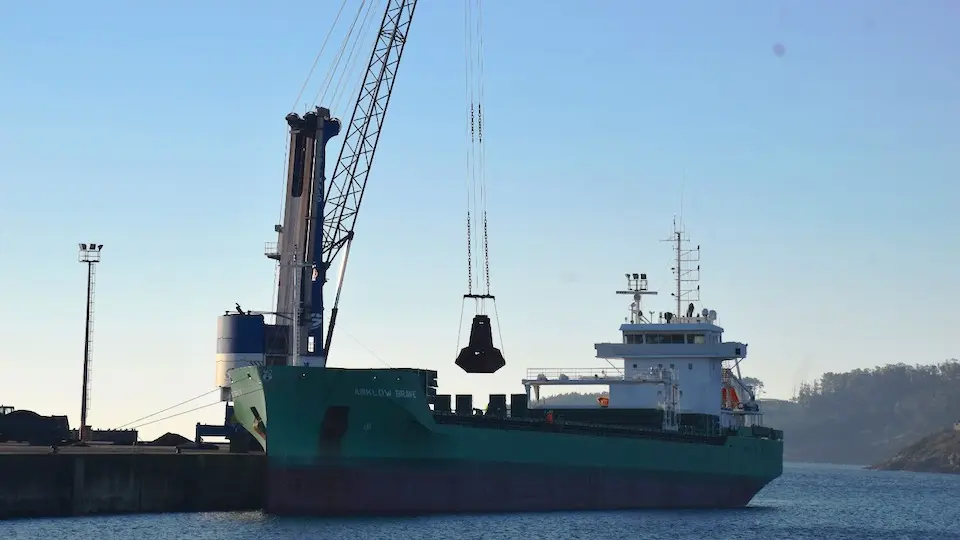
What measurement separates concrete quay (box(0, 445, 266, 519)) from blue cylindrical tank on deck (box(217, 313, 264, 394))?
30.1 ft

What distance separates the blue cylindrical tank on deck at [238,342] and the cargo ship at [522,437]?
331 mm

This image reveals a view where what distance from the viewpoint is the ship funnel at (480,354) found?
61594 mm

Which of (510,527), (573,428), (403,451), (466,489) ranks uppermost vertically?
(573,428)

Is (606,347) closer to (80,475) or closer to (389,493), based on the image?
(389,493)

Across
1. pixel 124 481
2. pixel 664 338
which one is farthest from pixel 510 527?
pixel 664 338

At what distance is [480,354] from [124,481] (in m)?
16.0

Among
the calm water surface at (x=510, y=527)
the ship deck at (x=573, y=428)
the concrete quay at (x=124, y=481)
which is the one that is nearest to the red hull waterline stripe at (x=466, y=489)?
the calm water surface at (x=510, y=527)

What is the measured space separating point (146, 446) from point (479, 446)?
16.6m

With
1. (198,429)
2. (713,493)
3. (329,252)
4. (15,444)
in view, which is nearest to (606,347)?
(713,493)

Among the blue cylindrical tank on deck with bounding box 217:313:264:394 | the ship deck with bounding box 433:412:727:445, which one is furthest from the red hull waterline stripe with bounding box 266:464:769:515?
the blue cylindrical tank on deck with bounding box 217:313:264:394

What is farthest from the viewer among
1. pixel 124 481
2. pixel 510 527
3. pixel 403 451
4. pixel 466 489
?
pixel 466 489

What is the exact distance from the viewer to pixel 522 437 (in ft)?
187

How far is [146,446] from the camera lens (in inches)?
2496

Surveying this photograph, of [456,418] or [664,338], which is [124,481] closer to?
[456,418]
